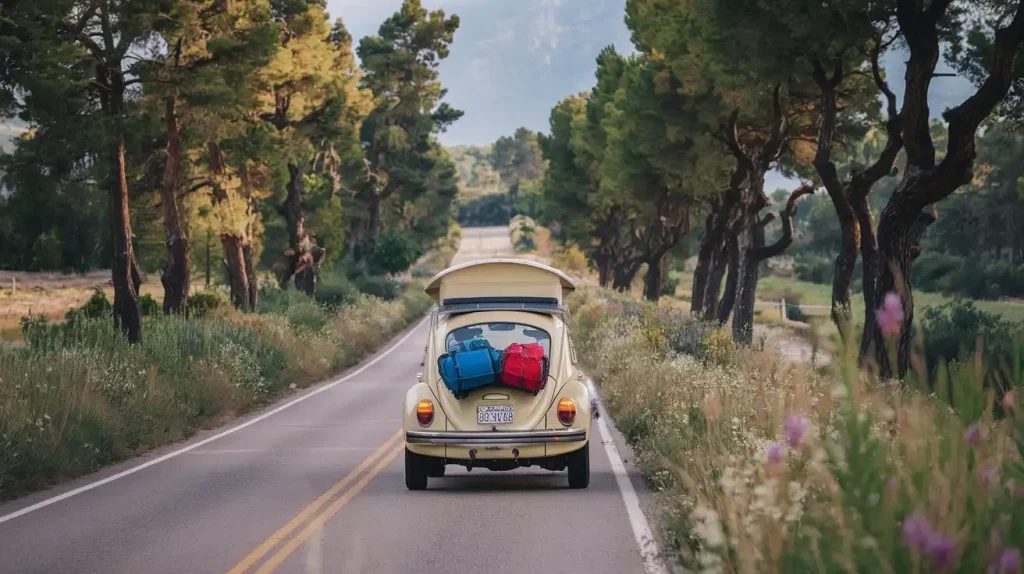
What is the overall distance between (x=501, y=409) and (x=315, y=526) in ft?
9.14

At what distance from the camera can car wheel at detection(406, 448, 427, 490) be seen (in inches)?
568

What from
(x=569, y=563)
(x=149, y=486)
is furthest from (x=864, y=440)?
(x=149, y=486)

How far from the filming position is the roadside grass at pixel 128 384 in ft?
51.2

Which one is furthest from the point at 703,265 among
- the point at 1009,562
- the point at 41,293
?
the point at 1009,562

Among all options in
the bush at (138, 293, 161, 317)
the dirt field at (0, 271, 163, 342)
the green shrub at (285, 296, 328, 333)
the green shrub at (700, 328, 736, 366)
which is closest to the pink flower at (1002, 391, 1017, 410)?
the green shrub at (700, 328, 736, 366)

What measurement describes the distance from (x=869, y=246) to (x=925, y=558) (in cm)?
2345

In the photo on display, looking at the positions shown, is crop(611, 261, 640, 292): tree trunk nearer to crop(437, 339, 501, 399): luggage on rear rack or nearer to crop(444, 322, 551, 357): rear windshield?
crop(444, 322, 551, 357): rear windshield

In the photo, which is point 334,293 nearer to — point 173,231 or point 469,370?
point 173,231

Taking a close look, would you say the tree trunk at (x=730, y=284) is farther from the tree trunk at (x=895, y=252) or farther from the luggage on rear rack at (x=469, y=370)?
the luggage on rear rack at (x=469, y=370)

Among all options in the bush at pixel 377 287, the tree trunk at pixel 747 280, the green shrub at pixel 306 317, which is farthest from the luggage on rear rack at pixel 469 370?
the bush at pixel 377 287

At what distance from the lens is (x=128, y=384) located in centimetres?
1980

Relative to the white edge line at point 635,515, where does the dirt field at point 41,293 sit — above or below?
below

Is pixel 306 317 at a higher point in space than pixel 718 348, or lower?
lower

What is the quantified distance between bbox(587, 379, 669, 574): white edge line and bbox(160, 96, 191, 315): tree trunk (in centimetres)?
2073
